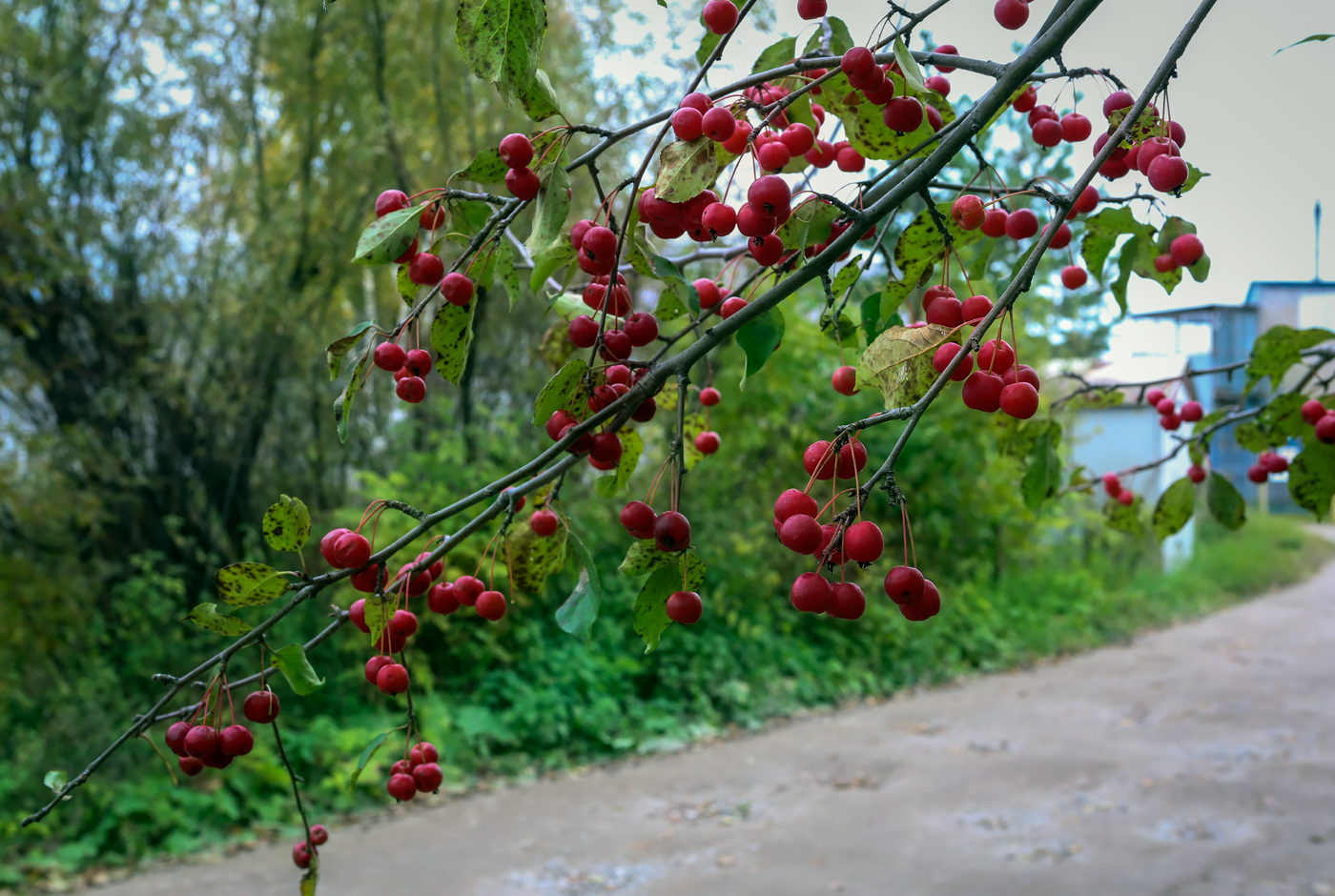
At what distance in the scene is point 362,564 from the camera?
0.80 meters

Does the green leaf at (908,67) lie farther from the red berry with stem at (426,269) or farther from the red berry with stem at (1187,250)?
the red berry with stem at (1187,250)

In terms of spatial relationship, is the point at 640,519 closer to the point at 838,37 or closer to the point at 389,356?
the point at 389,356

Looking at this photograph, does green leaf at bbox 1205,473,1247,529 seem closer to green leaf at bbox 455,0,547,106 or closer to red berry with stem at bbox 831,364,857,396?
red berry with stem at bbox 831,364,857,396

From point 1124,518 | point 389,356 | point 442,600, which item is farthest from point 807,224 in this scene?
point 1124,518

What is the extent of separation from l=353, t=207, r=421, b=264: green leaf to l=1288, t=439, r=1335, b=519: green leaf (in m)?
1.33

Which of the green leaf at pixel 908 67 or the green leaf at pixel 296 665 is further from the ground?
the green leaf at pixel 908 67

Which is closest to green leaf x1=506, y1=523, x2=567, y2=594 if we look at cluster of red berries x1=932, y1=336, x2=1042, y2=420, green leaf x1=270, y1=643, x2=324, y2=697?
green leaf x1=270, y1=643, x2=324, y2=697

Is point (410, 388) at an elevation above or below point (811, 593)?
above

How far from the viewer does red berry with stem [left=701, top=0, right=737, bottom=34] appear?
94 cm

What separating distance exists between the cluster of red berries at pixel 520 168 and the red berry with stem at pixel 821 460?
34 cm

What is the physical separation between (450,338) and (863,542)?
45cm

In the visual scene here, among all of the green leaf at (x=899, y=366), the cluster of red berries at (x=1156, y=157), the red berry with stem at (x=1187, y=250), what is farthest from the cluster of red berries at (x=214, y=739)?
the red berry with stem at (x=1187, y=250)

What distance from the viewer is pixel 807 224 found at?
0.78 m

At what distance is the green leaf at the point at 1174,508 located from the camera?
1554mm
